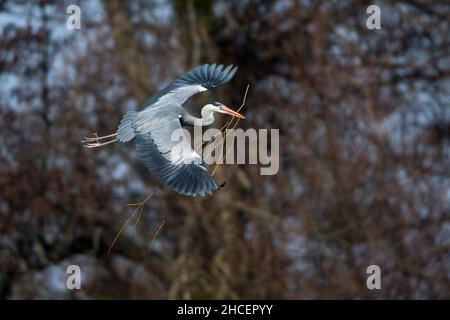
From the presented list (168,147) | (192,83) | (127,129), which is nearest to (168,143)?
(168,147)

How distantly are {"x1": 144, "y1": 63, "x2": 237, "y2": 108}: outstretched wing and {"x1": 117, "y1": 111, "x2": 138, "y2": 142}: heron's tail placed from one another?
2.7 inches

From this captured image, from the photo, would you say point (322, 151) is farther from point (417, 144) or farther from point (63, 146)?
point (63, 146)

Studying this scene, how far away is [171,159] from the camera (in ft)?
12.2

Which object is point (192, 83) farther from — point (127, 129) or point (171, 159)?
point (171, 159)

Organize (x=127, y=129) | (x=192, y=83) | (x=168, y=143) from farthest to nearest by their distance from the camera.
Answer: (x=192, y=83) < (x=127, y=129) < (x=168, y=143)

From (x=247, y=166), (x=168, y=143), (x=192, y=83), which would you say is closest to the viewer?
(x=168, y=143)

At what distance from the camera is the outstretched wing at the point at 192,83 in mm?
3875

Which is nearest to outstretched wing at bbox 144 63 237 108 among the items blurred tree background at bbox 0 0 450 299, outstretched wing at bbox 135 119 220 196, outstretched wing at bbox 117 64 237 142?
outstretched wing at bbox 117 64 237 142

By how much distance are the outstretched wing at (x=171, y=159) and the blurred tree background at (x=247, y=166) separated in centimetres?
639

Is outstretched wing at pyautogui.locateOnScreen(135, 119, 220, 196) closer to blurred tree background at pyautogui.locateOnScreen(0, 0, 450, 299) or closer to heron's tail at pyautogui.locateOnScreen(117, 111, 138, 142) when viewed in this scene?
heron's tail at pyautogui.locateOnScreen(117, 111, 138, 142)

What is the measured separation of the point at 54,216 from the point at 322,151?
279 centimetres

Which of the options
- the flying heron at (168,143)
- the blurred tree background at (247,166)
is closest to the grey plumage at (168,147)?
the flying heron at (168,143)

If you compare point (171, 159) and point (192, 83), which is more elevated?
point (192, 83)

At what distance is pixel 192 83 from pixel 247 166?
7254 mm
